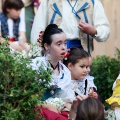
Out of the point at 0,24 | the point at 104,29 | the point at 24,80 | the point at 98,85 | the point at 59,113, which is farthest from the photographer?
the point at 98,85

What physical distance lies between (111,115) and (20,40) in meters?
2.20

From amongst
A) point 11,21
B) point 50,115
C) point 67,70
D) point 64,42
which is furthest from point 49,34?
point 11,21

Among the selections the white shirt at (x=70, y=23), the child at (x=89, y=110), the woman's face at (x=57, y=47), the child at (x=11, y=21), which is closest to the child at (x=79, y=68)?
the white shirt at (x=70, y=23)

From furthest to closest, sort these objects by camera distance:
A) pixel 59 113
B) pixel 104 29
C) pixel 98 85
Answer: pixel 98 85 < pixel 104 29 < pixel 59 113

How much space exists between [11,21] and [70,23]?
3.87ft

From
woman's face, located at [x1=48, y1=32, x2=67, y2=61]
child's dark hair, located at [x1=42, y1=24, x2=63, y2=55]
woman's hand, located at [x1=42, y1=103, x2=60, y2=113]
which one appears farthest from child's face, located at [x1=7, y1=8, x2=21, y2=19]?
woman's hand, located at [x1=42, y1=103, x2=60, y2=113]

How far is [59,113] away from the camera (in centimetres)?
774

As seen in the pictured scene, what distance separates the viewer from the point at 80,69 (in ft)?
28.8

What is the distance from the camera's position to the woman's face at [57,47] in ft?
26.9

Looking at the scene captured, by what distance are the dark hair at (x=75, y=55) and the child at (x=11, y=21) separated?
52.6 inches

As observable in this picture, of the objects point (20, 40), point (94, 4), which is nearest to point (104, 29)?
point (94, 4)

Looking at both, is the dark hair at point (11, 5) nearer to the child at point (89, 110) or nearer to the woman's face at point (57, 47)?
the woman's face at point (57, 47)

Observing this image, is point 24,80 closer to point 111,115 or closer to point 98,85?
point 111,115

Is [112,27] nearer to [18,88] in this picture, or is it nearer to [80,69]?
[80,69]
